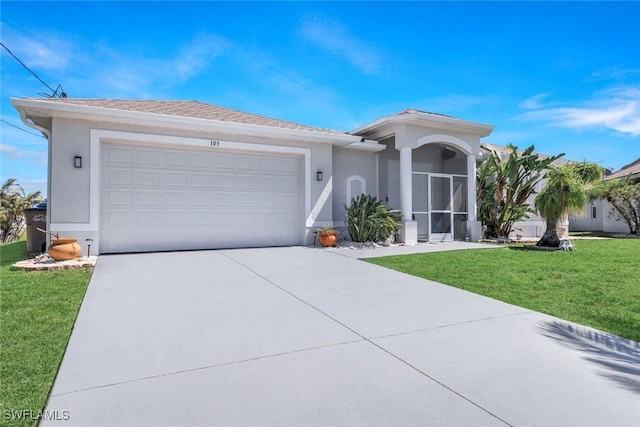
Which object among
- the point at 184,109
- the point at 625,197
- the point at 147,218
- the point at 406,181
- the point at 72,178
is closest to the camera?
the point at 72,178

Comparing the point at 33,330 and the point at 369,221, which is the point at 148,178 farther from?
the point at 369,221

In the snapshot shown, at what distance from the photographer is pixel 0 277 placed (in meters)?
6.11

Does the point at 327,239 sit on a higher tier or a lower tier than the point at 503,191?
lower

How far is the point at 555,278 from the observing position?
6215 mm

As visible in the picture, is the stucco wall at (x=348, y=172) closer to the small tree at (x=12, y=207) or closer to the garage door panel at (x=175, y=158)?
the garage door panel at (x=175, y=158)

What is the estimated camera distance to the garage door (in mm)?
8906

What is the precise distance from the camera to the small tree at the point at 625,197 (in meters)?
16.2

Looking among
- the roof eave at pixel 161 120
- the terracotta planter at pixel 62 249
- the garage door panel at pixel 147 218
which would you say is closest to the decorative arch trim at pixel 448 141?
the roof eave at pixel 161 120

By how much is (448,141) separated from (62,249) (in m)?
11.6

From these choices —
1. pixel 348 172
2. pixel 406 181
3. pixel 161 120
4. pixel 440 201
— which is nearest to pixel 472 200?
pixel 440 201

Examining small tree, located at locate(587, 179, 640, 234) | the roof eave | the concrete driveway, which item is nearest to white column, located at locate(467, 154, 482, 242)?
the roof eave

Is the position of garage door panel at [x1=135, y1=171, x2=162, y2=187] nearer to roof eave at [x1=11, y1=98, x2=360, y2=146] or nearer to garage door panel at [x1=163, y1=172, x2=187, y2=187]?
garage door panel at [x1=163, y1=172, x2=187, y2=187]

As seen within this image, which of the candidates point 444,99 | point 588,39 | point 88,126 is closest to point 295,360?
point 88,126

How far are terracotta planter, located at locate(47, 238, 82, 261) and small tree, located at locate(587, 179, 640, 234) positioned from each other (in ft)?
71.0
